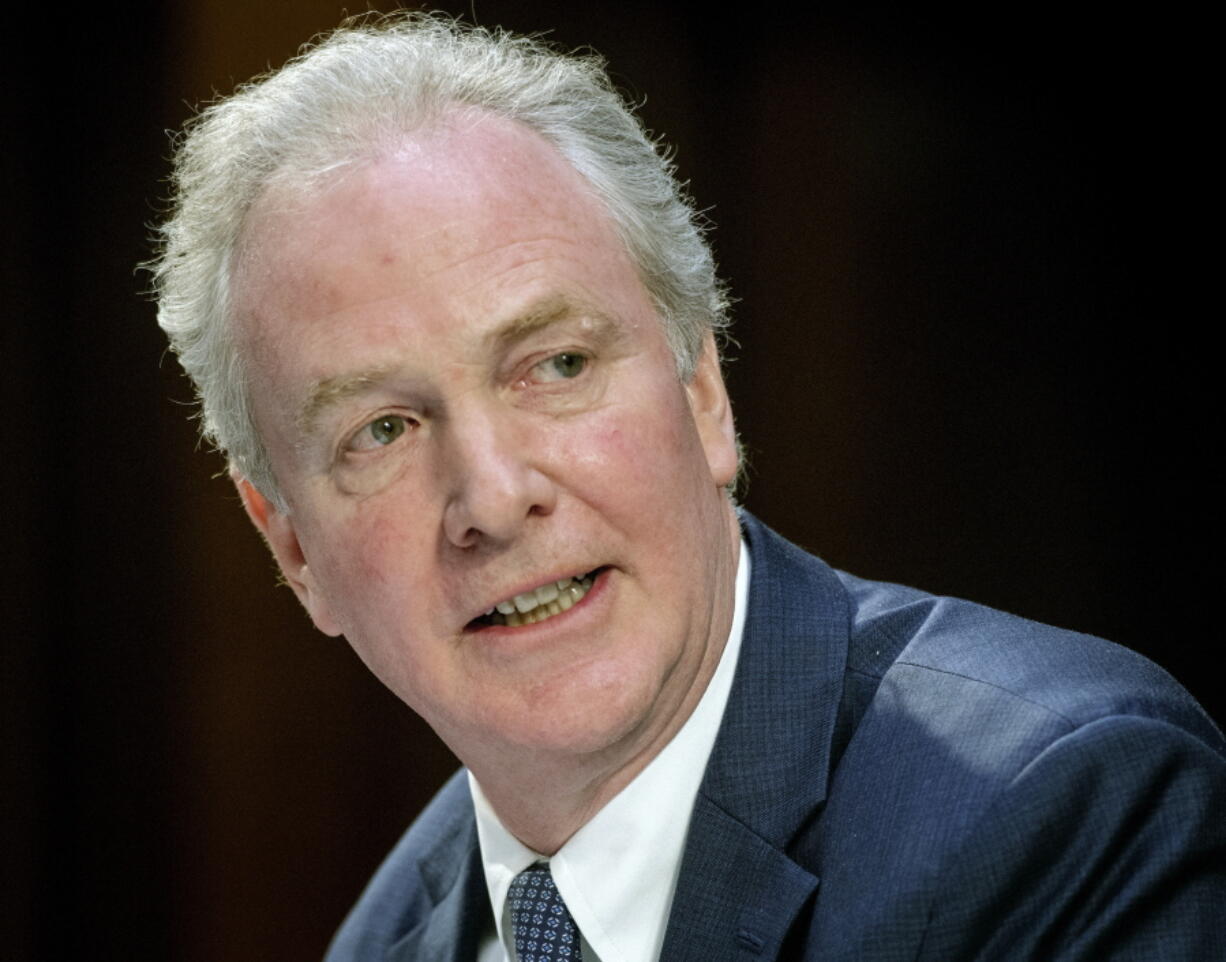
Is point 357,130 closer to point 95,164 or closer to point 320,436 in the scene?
point 320,436

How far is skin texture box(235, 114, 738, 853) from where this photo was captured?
1.60 m

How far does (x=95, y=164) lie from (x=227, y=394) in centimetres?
149

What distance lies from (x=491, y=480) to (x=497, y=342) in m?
0.16

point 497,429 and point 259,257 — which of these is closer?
point 497,429

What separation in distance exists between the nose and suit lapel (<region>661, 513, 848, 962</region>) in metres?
0.34

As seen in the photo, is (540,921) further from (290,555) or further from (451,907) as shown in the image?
(290,555)

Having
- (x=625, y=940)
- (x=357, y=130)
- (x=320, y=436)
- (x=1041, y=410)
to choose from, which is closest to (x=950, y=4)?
(x=1041, y=410)

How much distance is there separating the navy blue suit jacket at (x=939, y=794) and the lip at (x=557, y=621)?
0.72ft

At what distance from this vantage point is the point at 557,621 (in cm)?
160

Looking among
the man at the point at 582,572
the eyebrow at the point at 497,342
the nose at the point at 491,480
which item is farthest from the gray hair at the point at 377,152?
the nose at the point at 491,480

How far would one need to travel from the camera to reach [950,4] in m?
2.90

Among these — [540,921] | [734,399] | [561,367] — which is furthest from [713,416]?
[734,399]

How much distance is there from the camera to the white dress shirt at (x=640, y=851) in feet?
5.50

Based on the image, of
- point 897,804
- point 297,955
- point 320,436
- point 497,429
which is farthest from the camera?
point 297,955
